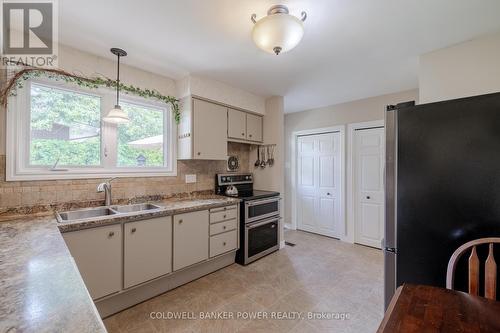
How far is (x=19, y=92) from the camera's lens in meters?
1.95

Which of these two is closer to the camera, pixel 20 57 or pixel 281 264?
pixel 20 57

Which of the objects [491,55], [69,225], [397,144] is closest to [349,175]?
[491,55]

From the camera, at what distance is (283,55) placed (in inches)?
91.1

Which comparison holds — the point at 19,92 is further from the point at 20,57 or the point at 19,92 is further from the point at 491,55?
the point at 491,55

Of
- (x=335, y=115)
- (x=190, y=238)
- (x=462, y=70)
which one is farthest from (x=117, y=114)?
(x=335, y=115)

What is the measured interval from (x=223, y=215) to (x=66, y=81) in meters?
2.12

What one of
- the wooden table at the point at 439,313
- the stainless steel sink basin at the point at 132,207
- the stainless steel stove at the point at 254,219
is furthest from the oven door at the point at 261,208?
the wooden table at the point at 439,313

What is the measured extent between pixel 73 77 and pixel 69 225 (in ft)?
4.78

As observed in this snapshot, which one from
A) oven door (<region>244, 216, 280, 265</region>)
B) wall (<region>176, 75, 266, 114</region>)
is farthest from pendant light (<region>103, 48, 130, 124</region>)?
oven door (<region>244, 216, 280, 265</region>)

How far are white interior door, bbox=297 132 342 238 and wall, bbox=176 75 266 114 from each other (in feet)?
4.49

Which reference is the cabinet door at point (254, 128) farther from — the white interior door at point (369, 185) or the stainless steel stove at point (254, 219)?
the white interior door at point (369, 185)

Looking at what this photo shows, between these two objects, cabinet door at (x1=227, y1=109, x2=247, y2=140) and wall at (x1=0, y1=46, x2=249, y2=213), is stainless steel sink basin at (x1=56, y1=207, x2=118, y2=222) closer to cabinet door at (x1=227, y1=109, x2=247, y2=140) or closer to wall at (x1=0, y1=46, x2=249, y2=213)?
wall at (x1=0, y1=46, x2=249, y2=213)

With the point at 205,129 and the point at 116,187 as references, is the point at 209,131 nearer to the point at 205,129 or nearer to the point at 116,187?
the point at 205,129

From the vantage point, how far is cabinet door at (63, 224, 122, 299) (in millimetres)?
1726
